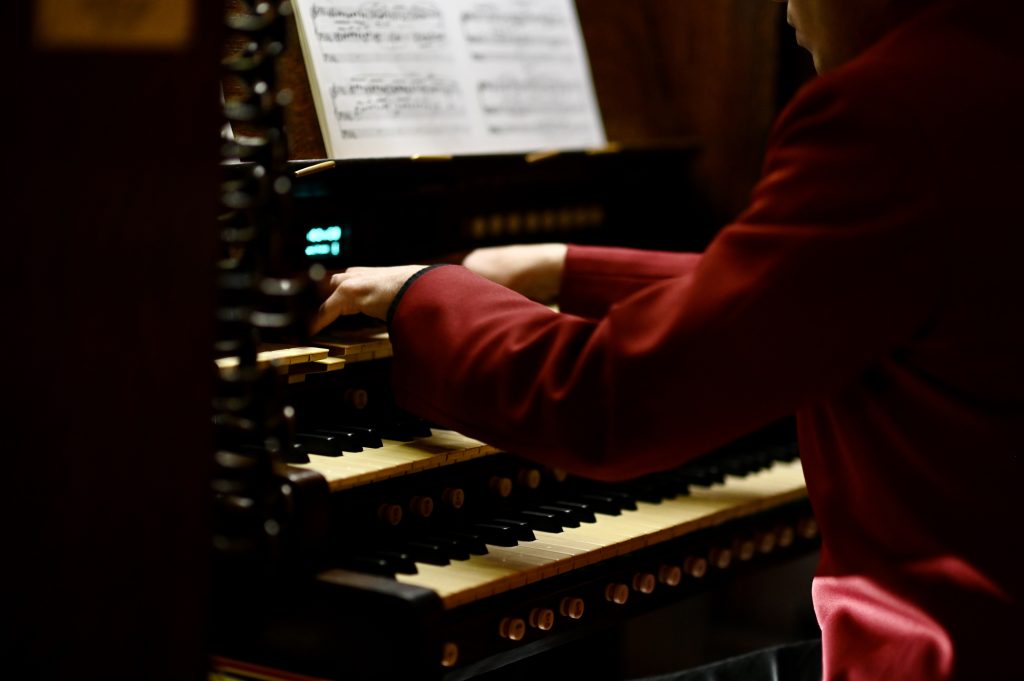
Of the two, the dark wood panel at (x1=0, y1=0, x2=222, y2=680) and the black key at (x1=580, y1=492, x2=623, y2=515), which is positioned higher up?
the dark wood panel at (x1=0, y1=0, x2=222, y2=680)

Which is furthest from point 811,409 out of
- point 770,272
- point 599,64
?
point 599,64

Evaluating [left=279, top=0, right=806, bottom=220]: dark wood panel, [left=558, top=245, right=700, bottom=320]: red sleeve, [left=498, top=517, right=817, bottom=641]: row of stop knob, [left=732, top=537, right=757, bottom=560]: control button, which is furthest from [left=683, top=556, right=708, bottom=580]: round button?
[left=279, top=0, right=806, bottom=220]: dark wood panel

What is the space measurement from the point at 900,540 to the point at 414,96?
1.19 meters

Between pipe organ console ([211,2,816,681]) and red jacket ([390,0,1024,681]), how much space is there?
229 mm

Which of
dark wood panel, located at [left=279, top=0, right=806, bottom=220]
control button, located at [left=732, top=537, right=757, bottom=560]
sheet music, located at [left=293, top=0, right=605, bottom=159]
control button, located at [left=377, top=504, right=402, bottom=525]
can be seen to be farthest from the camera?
dark wood panel, located at [left=279, top=0, right=806, bottom=220]

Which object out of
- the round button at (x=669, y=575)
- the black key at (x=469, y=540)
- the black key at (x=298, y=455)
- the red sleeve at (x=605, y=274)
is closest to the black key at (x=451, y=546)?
the black key at (x=469, y=540)

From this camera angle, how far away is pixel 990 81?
1307 millimetres

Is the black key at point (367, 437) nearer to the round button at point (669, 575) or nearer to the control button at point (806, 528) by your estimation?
the round button at point (669, 575)

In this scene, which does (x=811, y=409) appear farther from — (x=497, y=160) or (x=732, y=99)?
(x=732, y=99)

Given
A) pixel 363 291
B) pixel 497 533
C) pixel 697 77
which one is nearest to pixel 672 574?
pixel 497 533

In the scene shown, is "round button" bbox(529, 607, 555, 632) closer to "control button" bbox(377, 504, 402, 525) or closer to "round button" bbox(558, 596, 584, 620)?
"round button" bbox(558, 596, 584, 620)

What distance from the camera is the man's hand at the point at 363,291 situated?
158 cm

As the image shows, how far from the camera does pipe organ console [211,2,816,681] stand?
4.79 feet

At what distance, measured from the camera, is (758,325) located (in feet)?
4.08
